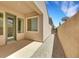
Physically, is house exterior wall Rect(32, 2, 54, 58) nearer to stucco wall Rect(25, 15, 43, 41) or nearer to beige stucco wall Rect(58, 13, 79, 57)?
stucco wall Rect(25, 15, 43, 41)

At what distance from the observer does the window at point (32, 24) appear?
298 inches

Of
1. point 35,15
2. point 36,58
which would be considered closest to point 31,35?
point 35,15

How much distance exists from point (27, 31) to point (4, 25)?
2854mm

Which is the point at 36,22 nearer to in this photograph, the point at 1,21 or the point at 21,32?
the point at 21,32

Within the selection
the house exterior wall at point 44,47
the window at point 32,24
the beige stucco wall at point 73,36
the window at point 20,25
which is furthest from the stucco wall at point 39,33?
the beige stucco wall at point 73,36

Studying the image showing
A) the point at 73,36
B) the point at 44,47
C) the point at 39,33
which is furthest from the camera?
the point at 39,33

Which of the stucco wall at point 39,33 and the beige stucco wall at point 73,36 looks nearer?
the beige stucco wall at point 73,36

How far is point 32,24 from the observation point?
7.99 meters

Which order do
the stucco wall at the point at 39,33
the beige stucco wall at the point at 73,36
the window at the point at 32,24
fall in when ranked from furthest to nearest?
the window at the point at 32,24 < the stucco wall at the point at 39,33 < the beige stucco wall at the point at 73,36

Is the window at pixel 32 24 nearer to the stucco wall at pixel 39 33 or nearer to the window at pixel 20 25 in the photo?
the stucco wall at pixel 39 33

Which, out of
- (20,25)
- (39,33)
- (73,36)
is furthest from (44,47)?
(20,25)

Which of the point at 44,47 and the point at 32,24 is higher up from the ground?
the point at 32,24

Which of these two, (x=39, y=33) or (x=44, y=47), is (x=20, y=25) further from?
(x=44, y=47)

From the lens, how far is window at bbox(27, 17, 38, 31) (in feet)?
24.8
